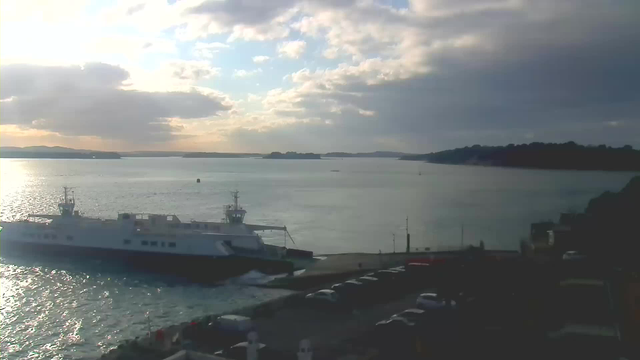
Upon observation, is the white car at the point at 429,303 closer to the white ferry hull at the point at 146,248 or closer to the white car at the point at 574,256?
the white car at the point at 574,256

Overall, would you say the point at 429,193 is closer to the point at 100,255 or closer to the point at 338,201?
the point at 338,201

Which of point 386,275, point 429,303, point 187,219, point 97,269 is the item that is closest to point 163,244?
point 97,269

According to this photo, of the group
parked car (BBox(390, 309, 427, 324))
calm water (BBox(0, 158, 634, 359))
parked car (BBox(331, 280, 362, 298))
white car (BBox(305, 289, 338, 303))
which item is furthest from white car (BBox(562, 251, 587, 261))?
calm water (BBox(0, 158, 634, 359))

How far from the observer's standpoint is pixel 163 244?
3195 centimetres

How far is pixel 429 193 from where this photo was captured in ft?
301

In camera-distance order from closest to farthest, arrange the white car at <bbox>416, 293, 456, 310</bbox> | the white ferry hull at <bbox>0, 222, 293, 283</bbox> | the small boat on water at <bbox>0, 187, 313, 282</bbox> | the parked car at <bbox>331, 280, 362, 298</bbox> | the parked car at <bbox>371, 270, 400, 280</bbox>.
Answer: the white car at <bbox>416, 293, 456, 310</bbox>, the parked car at <bbox>331, 280, 362, 298</bbox>, the parked car at <bbox>371, 270, 400, 280</bbox>, the white ferry hull at <bbox>0, 222, 293, 283</bbox>, the small boat on water at <bbox>0, 187, 313, 282</bbox>

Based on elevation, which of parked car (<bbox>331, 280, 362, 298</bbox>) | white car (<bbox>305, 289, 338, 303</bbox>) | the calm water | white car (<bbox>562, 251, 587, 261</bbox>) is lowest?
the calm water

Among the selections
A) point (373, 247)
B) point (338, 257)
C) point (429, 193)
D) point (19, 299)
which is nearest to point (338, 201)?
point (429, 193)

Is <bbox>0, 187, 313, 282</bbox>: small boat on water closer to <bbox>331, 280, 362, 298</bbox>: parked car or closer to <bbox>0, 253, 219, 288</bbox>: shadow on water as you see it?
<bbox>0, 253, 219, 288</bbox>: shadow on water

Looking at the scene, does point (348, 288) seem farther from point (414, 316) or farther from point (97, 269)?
point (97, 269)

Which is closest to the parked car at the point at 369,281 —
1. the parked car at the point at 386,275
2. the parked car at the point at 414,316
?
the parked car at the point at 386,275

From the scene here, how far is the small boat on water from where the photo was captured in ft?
99.5

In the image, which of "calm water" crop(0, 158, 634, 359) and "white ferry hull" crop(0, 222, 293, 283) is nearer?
"calm water" crop(0, 158, 634, 359)

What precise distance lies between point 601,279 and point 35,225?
35.3 m
